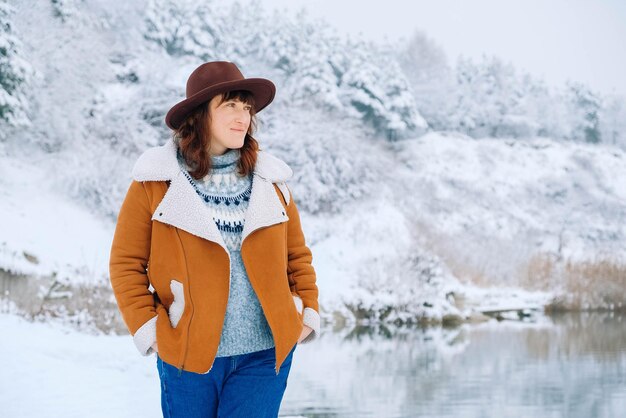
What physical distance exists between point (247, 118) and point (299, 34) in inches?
619

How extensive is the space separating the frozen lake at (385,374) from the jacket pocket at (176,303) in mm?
1933

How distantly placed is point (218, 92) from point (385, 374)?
204 inches

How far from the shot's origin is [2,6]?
9773 millimetres

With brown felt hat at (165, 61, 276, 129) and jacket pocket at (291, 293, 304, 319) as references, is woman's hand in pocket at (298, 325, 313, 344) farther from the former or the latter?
brown felt hat at (165, 61, 276, 129)

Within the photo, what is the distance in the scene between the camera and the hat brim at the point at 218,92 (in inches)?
64.9

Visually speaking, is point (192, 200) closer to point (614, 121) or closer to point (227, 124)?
point (227, 124)

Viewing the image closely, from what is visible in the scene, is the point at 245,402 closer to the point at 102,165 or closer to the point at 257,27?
the point at 102,165

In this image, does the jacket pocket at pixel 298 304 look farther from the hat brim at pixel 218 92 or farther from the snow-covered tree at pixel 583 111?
the snow-covered tree at pixel 583 111

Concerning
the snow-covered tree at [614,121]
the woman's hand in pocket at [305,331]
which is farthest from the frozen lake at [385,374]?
the snow-covered tree at [614,121]

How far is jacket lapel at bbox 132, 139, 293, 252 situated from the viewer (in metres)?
1.55

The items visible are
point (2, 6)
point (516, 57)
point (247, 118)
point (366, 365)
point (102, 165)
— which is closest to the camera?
point (247, 118)

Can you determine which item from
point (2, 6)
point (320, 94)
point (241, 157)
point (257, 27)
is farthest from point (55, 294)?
point (257, 27)

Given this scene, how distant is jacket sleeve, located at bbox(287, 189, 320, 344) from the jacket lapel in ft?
0.35

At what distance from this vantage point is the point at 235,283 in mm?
1599
